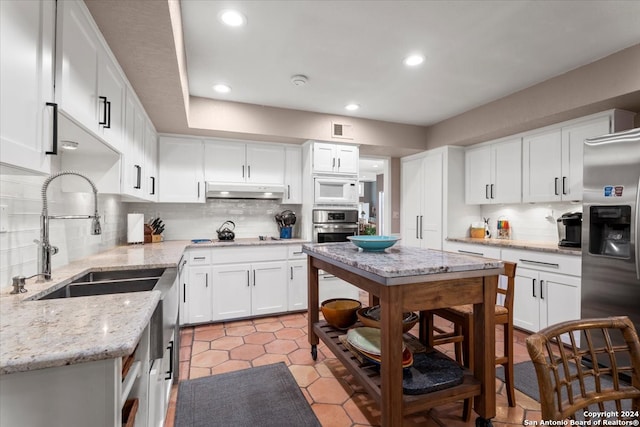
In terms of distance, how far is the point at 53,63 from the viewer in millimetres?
1202

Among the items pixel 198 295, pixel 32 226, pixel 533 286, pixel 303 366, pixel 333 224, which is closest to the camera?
pixel 32 226

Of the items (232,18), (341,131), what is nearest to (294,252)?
(341,131)

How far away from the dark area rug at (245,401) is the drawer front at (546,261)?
2571 mm

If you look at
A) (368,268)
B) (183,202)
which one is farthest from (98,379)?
(183,202)

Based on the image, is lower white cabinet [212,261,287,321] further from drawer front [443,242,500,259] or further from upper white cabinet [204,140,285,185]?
drawer front [443,242,500,259]

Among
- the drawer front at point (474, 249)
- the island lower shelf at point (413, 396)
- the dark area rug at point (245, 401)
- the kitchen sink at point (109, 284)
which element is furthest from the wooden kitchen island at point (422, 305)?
the drawer front at point (474, 249)

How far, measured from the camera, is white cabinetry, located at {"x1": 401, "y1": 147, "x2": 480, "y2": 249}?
4.20 meters

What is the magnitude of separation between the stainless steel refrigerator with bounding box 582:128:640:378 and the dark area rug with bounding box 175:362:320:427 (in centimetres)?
241

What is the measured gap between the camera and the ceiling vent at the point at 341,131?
3.99m

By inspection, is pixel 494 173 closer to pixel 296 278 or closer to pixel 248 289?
pixel 296 278

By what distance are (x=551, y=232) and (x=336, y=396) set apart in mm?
3174

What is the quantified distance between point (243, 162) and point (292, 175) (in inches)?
26.1

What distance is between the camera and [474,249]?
3748 millimetres

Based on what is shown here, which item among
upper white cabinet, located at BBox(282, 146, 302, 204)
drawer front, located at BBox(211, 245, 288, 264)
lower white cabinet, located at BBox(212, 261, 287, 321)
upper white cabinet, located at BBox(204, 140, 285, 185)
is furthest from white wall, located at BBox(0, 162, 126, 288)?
upper white cabinet, located at BBox(282, 146, 302, 204)
